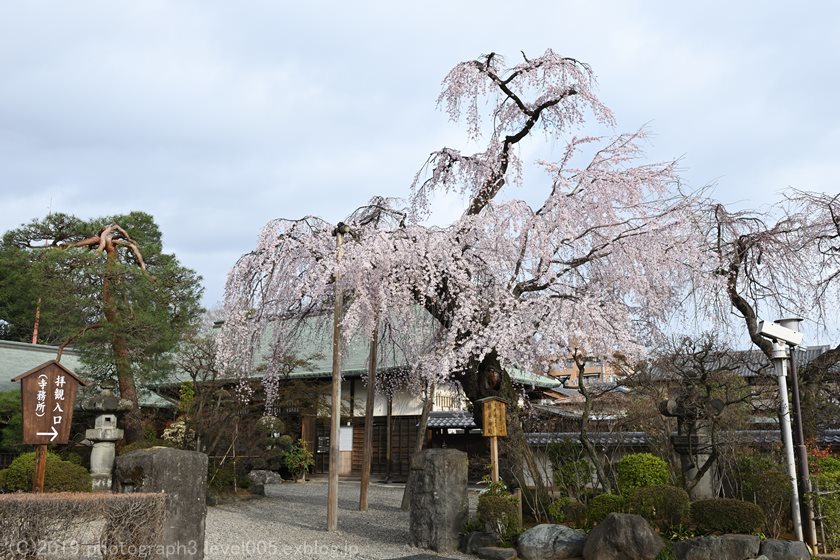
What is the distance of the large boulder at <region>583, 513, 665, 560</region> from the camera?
815cm

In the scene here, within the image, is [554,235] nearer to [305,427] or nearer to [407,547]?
[407,547]

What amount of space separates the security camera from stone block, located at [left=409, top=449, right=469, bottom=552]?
432 cm

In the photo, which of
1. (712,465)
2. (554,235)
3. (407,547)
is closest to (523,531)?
(407,547)

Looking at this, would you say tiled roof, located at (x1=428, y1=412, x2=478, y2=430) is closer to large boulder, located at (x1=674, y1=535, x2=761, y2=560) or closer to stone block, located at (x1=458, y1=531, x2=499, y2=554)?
stone block, located at (x1=458, y1=531, x2=499, y2=554)

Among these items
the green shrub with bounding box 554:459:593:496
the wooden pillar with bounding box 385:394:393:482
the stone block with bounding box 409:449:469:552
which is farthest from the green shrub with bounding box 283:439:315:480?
the stone block with bounding box 409:449:469:552

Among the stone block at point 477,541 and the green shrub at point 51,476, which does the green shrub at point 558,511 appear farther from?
the green shrub at point 51,476

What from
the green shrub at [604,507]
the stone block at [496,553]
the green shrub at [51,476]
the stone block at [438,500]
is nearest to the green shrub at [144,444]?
the green shrub at [51,476]

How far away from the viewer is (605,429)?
48.9 ft

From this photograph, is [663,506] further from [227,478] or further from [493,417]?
[227,478]

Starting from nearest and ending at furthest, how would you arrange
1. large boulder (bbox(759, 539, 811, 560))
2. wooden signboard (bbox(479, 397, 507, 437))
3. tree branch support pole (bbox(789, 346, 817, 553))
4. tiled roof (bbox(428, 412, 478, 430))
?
large boulder (bbox(759, 539, 811, 560)) < tree branch support pole (bbox(789, 346, 817, 553)) < wooden signboard (bbox(479, 397, 507, 437)) < tiled roof (bbox(428, 412, 478, 430))

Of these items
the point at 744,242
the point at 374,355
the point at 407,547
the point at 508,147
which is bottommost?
the point at 407,547

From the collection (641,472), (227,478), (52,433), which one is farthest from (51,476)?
(641,472)

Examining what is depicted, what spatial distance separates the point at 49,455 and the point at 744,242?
12.8m

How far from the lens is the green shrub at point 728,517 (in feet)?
27.4
